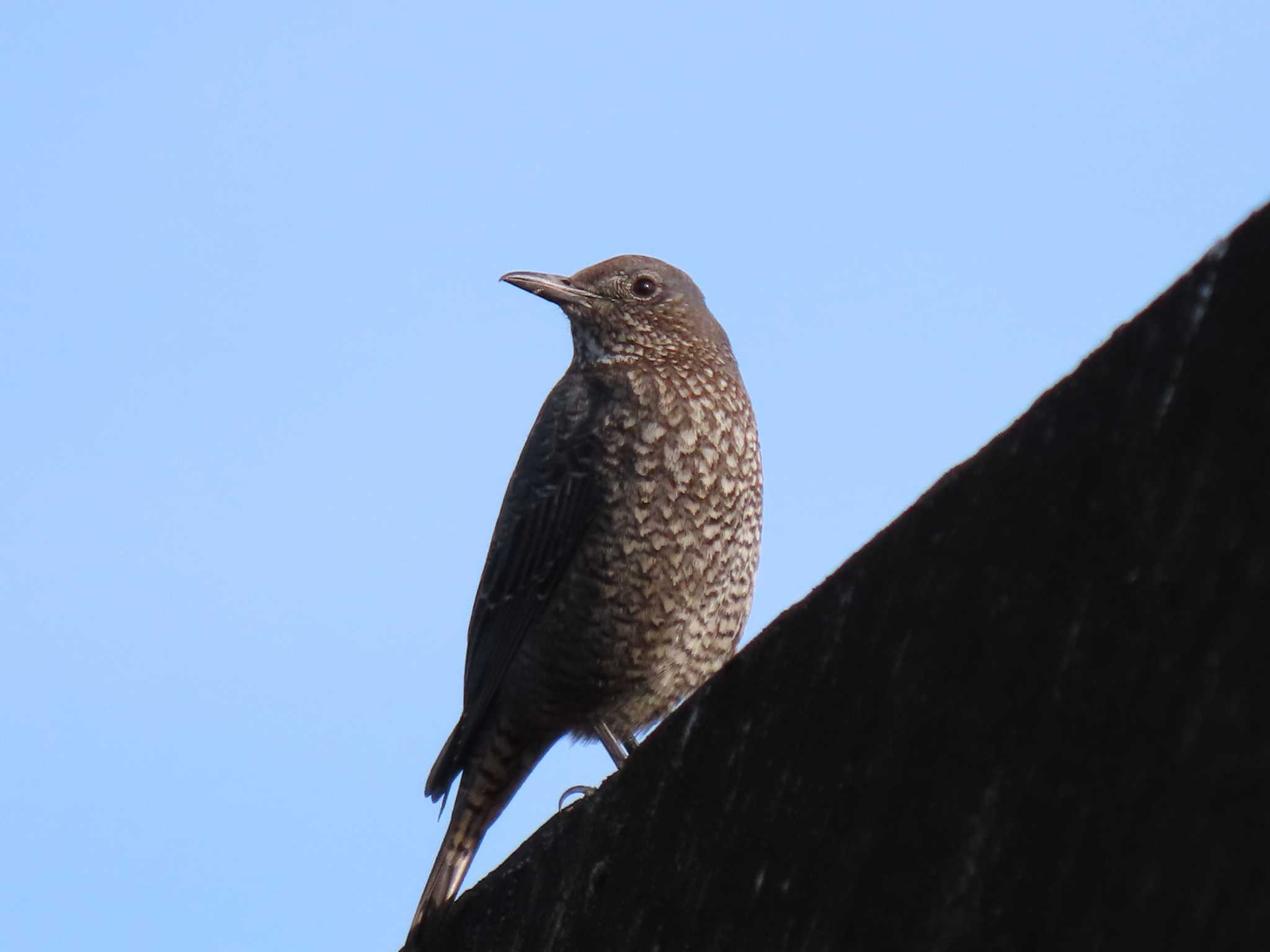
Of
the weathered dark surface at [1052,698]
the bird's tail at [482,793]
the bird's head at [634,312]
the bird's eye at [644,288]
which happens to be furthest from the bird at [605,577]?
the weathered dark surface at [1052,698]

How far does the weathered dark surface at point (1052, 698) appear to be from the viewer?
59.6 inches

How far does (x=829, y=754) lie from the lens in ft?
7.09

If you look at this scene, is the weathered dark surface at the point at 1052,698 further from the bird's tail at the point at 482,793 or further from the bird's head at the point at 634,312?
the bird's head at the point at 634,312

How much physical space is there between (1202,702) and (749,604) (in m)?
4.54

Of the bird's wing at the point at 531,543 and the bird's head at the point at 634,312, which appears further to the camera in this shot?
the bird's head at the point at 634,312

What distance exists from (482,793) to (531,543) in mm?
867

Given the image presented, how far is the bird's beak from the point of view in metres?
6.88

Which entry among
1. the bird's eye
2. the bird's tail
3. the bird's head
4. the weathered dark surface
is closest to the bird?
the bird's tail

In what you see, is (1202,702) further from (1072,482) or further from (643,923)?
(643,923)

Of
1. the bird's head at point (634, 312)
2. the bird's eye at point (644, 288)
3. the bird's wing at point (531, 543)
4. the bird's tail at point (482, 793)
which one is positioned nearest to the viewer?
the bird's tail at point (482, 793)

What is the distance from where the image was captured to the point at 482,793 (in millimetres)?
6004

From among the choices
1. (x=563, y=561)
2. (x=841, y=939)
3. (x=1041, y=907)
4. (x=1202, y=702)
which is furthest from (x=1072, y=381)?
(x=563, y=561)

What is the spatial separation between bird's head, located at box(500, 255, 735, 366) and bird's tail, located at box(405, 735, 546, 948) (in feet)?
4.84

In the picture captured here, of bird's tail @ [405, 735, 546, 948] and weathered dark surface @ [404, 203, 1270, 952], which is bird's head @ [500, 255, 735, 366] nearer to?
bird's tail @ [405, 735, 546, 948]
